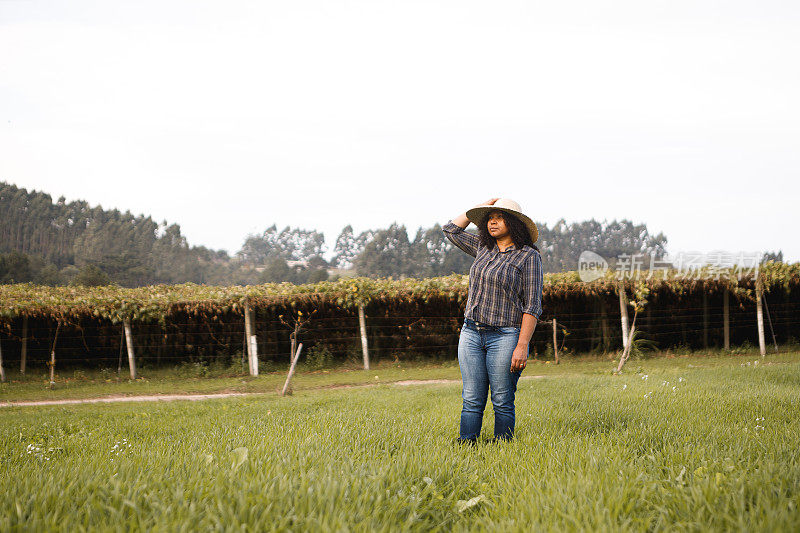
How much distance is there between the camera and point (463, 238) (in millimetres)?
4316

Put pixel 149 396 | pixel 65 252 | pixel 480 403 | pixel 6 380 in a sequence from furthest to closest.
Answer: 1. pixel 65 252
2. pixel 6 380
3. pixel 149 396
4. pixel 480 403

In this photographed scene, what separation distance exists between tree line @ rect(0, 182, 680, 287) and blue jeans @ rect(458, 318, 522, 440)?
4687 centimetres

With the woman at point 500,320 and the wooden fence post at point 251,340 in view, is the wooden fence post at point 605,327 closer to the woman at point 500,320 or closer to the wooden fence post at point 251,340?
the wooden fence post at point 251,340

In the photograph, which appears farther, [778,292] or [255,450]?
[778,292]

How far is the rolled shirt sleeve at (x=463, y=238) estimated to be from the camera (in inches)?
169

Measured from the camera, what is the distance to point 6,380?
46.4ft

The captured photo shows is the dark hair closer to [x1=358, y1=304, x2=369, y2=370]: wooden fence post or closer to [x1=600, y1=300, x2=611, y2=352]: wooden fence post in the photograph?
[x1=358, y1=304, x2=369, y2=370]: wooden fence post

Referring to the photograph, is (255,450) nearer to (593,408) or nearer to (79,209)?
(593,408)

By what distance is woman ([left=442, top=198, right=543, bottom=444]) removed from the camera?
362 centimetres

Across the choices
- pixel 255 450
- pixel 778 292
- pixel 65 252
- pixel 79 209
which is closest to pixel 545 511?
pixel 255 450

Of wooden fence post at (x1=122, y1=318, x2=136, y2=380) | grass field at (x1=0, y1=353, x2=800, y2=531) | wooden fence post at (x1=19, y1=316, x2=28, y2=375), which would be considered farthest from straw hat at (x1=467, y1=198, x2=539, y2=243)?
wooden fence post at (x1=19, y1=316, x2=28, y2=375)

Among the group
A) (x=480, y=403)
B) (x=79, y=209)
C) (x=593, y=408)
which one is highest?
(x=79, y=209)

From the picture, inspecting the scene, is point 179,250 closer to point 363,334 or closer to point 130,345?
point 130,345

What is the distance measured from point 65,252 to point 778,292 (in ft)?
243
